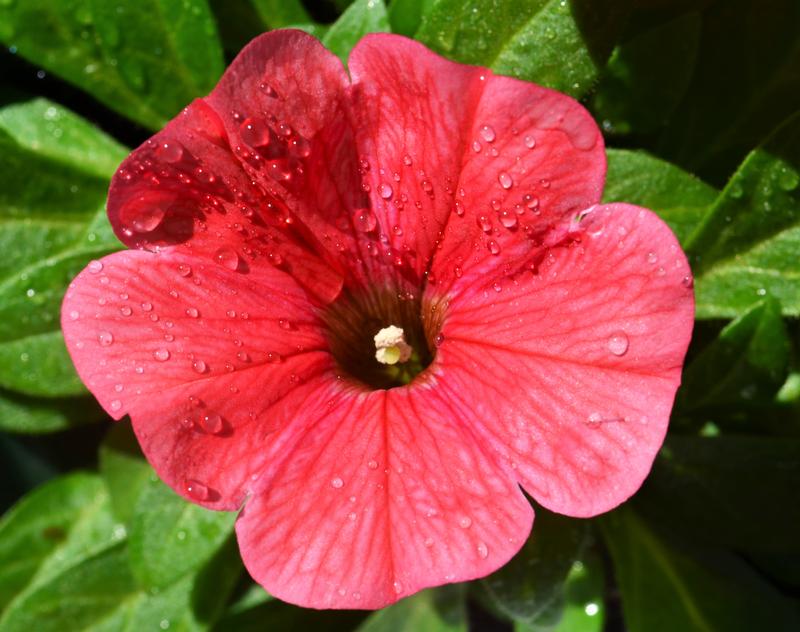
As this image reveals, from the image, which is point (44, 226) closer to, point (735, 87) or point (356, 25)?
point (356, 25)

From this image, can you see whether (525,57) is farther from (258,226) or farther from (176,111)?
(176,111)

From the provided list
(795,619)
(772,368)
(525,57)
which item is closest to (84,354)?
(525,57)

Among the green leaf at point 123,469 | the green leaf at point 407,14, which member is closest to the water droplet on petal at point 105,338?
the green leaf at point 407,14

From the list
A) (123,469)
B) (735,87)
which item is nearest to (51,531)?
(123,469)

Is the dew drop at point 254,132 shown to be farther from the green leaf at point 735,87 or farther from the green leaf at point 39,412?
the green leaf at point 39,412

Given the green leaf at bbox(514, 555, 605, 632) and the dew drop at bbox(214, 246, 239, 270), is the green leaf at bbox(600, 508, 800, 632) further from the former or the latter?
the dew drop at bbox(214, 246, 239, 270)

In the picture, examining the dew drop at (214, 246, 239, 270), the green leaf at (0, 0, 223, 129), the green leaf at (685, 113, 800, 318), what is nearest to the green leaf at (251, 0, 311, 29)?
the green leaf at (0, 0, 223, 129)
